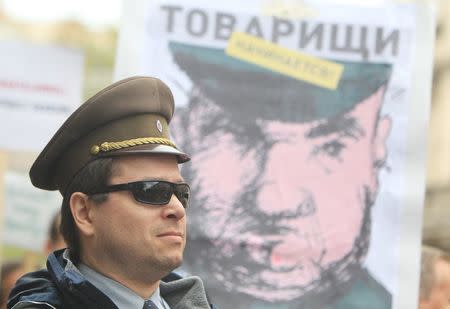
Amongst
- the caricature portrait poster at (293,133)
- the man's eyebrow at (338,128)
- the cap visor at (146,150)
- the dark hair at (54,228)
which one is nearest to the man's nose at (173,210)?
the cap visor at (146,150)

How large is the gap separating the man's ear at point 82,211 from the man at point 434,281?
7.24ft

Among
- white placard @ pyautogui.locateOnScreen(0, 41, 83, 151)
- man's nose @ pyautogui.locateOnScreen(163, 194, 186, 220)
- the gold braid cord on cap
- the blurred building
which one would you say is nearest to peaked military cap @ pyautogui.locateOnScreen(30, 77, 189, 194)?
the gold braid cord on cap

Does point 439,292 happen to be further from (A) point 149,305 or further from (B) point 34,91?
(A) point 149,305

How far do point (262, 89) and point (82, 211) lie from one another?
1.24 meters

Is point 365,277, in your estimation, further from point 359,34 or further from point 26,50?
point 26,50

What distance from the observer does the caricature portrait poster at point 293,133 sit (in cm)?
365

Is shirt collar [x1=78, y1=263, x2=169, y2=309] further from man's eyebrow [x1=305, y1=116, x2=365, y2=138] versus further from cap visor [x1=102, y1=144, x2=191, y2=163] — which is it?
man's eyebrow [x1=305, y1=116, x2=365, y2=138]

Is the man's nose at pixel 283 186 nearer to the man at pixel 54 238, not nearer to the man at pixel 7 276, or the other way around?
the man at pixel 54 238

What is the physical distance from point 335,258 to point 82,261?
1.23 m

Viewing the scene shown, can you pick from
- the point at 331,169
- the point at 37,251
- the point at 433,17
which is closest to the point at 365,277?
the point at 331,169

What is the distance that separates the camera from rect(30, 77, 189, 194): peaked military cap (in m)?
2.62

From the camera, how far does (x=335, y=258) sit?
365cm

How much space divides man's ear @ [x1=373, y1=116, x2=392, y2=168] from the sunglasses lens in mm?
1303

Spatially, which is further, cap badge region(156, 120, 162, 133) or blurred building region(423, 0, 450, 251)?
blurred building region(423, 0, 450, 251)
